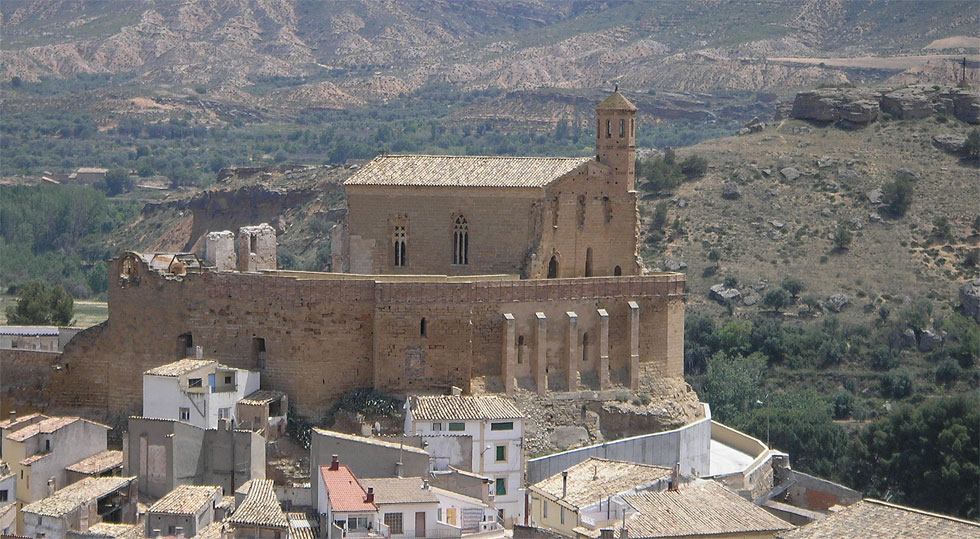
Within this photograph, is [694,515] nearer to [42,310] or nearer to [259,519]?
[259,519]

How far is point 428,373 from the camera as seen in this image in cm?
4588

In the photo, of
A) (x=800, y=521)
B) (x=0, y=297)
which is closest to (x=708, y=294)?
(x=0, y=297)

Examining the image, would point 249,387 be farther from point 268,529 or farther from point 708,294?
point 708,294

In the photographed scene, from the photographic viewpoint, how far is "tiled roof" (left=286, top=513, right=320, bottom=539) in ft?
126

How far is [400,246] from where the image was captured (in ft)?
163

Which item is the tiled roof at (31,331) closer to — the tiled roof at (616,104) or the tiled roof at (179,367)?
the tiled roof at (179,367)

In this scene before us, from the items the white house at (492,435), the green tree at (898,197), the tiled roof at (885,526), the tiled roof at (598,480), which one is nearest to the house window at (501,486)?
the white house at (492,435)

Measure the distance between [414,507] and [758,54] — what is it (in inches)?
4432

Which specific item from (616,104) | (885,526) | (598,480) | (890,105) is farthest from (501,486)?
(890,105)

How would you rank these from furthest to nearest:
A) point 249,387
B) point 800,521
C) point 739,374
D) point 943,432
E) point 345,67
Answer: point 345,67, point 739,374, point 943,432, point 249,387, point 800,521

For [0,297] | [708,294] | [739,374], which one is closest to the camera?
[739,374]

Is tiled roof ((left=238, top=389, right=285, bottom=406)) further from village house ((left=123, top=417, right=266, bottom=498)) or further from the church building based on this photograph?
the church building

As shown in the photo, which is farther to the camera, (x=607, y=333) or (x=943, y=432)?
(x=943, y=432)

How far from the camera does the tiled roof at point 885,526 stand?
35000 millimetres
